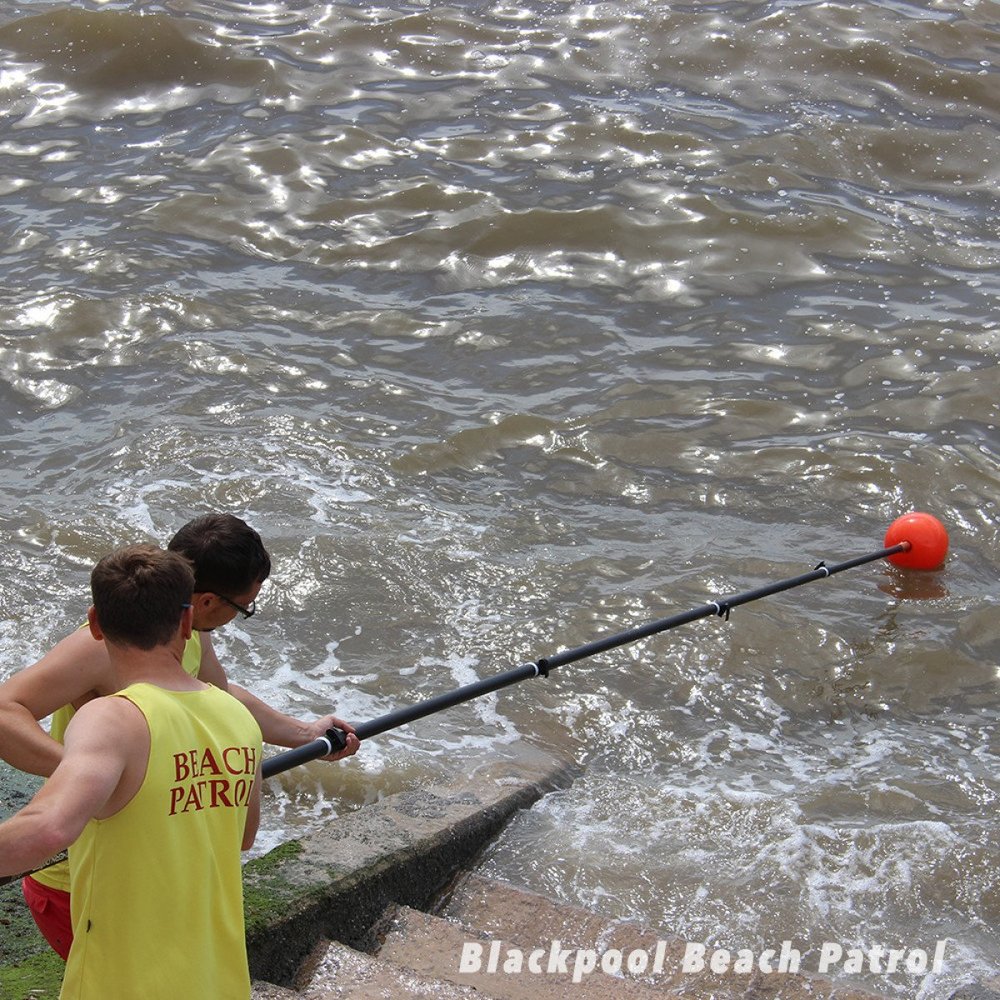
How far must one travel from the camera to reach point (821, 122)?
12.3 metres

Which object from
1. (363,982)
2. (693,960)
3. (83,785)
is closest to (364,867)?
(363,982)

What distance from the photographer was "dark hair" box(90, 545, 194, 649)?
8.18ft

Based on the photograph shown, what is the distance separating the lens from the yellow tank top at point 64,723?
9.67 ft

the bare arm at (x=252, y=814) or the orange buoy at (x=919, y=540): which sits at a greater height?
the bare arm at (x=252, y=814)

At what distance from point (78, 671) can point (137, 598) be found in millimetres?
529

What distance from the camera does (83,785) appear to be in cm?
223

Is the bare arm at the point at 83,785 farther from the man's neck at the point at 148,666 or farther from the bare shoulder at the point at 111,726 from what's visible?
the man's neck at the point at 148,666

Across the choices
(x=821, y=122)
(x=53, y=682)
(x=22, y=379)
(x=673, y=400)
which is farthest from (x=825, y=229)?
(x=53, y=682)

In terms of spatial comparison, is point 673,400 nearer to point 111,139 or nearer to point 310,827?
point 310,827

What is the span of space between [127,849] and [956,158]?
36.8 feet

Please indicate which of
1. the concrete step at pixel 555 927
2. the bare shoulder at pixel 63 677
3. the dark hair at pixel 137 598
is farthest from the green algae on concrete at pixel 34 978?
the concrete step at pixel 555 927

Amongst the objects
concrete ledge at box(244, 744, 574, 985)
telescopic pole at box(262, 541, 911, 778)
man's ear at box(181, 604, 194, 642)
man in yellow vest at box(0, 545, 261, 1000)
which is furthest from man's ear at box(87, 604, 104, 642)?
concrete ledge at box(244, 744, 574, 985)

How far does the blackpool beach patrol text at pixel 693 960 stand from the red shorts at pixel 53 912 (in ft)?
3.99

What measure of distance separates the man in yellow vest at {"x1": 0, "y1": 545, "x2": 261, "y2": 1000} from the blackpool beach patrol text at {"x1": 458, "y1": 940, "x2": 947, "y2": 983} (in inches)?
54.8
